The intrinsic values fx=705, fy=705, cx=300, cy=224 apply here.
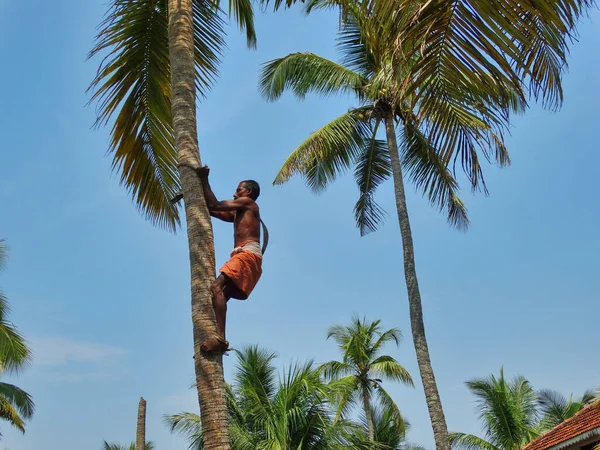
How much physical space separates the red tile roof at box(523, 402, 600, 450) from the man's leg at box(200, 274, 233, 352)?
9.44 m

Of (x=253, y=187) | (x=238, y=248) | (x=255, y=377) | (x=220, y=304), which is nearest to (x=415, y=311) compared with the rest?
(x=255, y=377)

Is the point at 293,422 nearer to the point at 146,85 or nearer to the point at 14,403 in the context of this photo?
the point at 146,85

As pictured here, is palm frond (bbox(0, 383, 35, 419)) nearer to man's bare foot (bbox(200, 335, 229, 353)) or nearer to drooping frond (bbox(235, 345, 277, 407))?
drooping frond (bbox(235, 345, 277, 407))

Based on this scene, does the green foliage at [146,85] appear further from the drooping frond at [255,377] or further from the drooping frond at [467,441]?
the drooping frond at [467,441]

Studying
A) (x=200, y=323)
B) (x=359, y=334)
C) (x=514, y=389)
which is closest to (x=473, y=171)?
(x=200, y=323)

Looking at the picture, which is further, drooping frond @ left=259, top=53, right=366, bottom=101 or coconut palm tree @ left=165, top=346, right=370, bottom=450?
drooping frond @ left=259, top=53, right=366, bottom=101

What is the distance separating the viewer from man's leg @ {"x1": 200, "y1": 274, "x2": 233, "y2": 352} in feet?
13.7

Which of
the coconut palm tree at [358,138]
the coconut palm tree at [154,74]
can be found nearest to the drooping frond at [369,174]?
the coconut palm tree at [358,138]

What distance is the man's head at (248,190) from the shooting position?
5.27 metres

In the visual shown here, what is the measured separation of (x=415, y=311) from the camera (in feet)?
45.1

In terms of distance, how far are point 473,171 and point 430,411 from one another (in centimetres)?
761

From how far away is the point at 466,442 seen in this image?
1988 centimetres

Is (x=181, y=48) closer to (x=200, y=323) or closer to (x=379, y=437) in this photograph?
(x=200, y=323)

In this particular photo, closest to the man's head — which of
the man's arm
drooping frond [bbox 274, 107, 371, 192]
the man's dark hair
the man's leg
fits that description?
the man's dark hair
